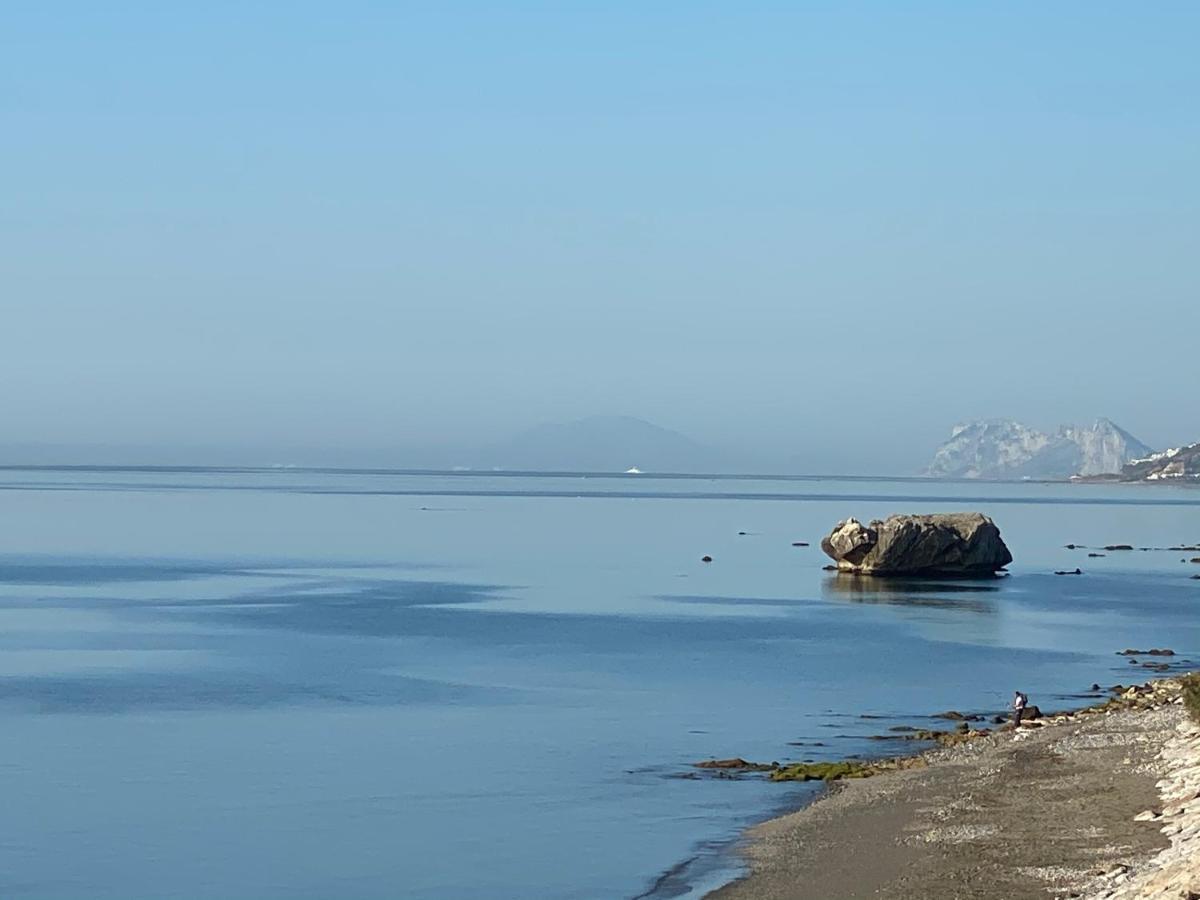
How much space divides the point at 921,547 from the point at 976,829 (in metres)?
64.8

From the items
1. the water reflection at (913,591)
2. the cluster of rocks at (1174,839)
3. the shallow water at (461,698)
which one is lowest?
the shallow water at (461,698)

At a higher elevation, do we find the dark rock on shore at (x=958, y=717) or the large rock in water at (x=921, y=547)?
the large rock in water at (x=921, y=547)

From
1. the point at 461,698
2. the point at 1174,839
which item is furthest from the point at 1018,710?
the point at 1174,839

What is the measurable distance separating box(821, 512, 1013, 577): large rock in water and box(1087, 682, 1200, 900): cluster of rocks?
5531 centimetres

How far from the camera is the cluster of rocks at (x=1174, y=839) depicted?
17.4 m

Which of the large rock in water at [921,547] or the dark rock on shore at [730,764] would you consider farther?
the large rock in water at [921,547]

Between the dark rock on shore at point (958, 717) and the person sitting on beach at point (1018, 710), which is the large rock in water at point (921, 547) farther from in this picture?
the person sitting on beach at point (1018, 710)

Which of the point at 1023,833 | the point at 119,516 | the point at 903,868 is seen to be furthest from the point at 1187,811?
the point at 119,516

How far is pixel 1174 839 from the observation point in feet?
73.5

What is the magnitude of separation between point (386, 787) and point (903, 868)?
458 inches

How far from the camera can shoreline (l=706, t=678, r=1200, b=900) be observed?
71.1 ft

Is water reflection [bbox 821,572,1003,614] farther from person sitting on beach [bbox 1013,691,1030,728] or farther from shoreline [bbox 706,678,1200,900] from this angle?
A: shoreline [bbox 706,678,1200,900]

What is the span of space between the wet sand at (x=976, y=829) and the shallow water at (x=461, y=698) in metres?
1.28

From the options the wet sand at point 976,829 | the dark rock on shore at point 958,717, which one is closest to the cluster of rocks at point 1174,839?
the wet sand at point 976,829
